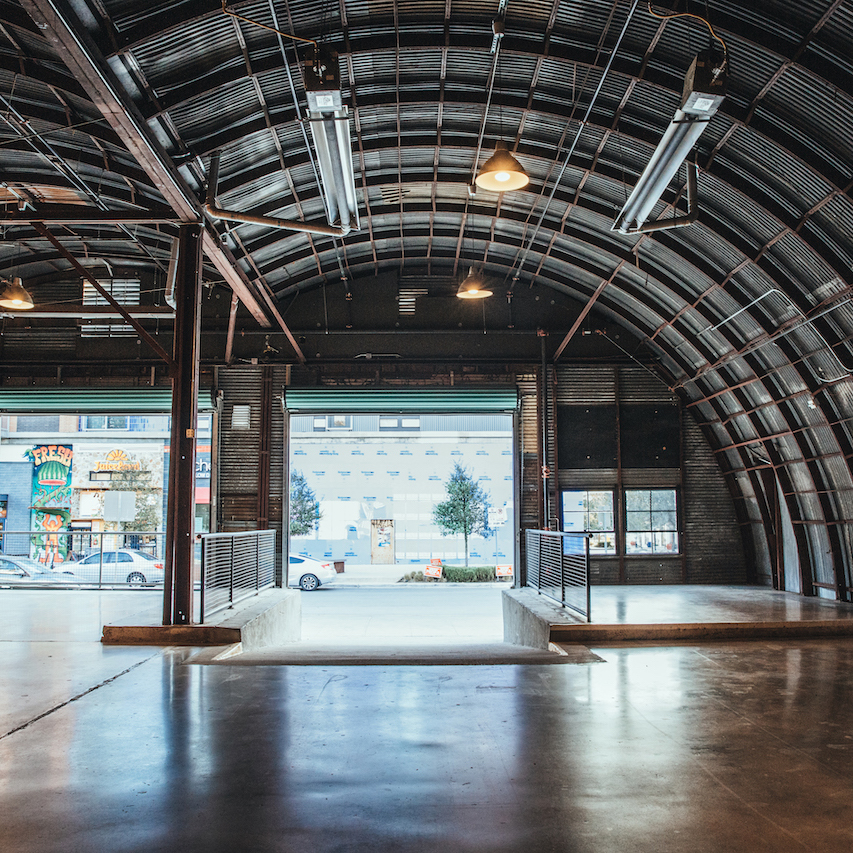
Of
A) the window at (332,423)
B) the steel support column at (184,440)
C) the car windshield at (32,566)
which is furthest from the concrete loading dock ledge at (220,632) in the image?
the window at (332,423)

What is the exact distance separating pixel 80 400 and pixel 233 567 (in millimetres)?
8210

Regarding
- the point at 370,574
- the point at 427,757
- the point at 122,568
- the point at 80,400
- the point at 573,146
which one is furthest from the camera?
the point at 370,574

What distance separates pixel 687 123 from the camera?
27.8ft

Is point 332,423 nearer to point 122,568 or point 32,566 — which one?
point 122,568

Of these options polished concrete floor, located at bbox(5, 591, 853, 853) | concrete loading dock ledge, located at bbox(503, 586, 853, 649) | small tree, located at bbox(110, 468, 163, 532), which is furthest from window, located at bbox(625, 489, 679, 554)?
small tree, located at bbox(110, 468, 163, 532)

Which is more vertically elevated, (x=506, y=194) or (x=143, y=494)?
(x=506, y=194)

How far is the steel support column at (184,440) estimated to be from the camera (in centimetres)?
1062

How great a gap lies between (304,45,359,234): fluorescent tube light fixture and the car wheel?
1633 cm

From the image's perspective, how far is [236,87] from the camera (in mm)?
10500

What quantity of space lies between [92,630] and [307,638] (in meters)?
5.76

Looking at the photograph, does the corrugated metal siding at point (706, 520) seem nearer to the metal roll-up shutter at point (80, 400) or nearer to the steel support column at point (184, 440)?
the steel support column at point (184, 440)

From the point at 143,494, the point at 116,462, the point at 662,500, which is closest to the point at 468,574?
the point at 662,500

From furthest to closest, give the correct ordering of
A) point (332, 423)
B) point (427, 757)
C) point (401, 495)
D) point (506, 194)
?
point (401, 495), point (332, 423), point (506, 194), point (427, 757)

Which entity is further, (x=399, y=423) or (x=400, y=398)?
(x=399, y=423)
